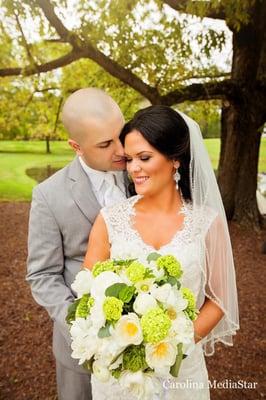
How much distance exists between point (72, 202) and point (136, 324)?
89cm

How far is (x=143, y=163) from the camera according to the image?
80.4 inches

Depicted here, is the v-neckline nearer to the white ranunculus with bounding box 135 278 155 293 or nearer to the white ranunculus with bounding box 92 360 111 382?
the white ranunculus with bounding box 135 278 155 293

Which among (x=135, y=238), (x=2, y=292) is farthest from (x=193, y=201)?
(x=2, y=292)

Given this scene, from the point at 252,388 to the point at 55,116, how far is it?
26.0 ft

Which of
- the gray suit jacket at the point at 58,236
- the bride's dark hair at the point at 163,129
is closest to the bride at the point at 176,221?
the bride's dark hair at the point at 163,129

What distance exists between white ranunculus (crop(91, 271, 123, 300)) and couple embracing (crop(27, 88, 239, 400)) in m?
0.51

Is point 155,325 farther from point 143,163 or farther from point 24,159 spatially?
point 24,159

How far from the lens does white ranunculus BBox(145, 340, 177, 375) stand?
142 cm

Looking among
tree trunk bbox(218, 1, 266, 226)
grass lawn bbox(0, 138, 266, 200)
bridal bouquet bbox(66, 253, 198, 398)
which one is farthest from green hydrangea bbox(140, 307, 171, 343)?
grass lawn bbox(0, 138, 266, 200)

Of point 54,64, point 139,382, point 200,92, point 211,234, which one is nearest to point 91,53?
point 54,64

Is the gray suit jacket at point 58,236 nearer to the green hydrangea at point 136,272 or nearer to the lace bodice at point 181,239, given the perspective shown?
the lace bodice at point 181,239

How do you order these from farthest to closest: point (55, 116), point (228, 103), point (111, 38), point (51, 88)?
point (55, 116)
point (51, 88)
point (228, 103)
point (111, 38)

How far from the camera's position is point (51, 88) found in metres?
9.41

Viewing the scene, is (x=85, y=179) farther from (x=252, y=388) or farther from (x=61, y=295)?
(x=252, y=388)
